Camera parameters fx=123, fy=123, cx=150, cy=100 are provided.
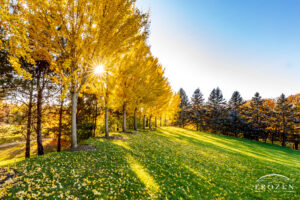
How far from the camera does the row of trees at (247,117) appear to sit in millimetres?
31141

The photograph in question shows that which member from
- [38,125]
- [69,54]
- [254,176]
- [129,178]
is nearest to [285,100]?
[254,176]

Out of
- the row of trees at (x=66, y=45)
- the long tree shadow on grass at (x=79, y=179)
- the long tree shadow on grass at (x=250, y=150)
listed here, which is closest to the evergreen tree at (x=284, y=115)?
the long tree shadow on grass at (x=250, y=150)

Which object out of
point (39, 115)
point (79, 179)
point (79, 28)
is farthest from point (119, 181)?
point (39, 115)

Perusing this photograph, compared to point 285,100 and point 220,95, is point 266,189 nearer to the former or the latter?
point 285,100

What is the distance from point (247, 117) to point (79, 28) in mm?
46338

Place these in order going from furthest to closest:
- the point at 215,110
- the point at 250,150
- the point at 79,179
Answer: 1. the point at 215,110
2. the point at 250,150
3. the point at 79,179

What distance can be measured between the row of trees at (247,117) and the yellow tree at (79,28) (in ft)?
140

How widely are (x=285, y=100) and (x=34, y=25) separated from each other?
47231 millimetres

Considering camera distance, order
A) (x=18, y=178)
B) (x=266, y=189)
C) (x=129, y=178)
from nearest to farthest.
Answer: (x=18, y=178) < (x=129, y=178) < (x=266, y=189)

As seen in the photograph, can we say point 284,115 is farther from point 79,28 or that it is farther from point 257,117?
point 79,28

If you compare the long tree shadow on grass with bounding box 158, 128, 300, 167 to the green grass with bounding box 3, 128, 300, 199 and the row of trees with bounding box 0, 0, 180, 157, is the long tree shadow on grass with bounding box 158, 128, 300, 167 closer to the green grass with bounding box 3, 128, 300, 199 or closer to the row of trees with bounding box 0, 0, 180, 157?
the green grass with bounding box 3, 128, 300, 199

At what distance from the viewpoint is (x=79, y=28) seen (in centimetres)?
611

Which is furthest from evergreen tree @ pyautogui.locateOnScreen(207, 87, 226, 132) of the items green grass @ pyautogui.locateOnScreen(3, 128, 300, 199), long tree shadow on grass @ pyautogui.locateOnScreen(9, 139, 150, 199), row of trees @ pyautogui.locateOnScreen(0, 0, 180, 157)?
long tree shadow on grass @ pyautogui.locateOnScreen(9, 139, 150, 199)

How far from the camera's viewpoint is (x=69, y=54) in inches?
259
